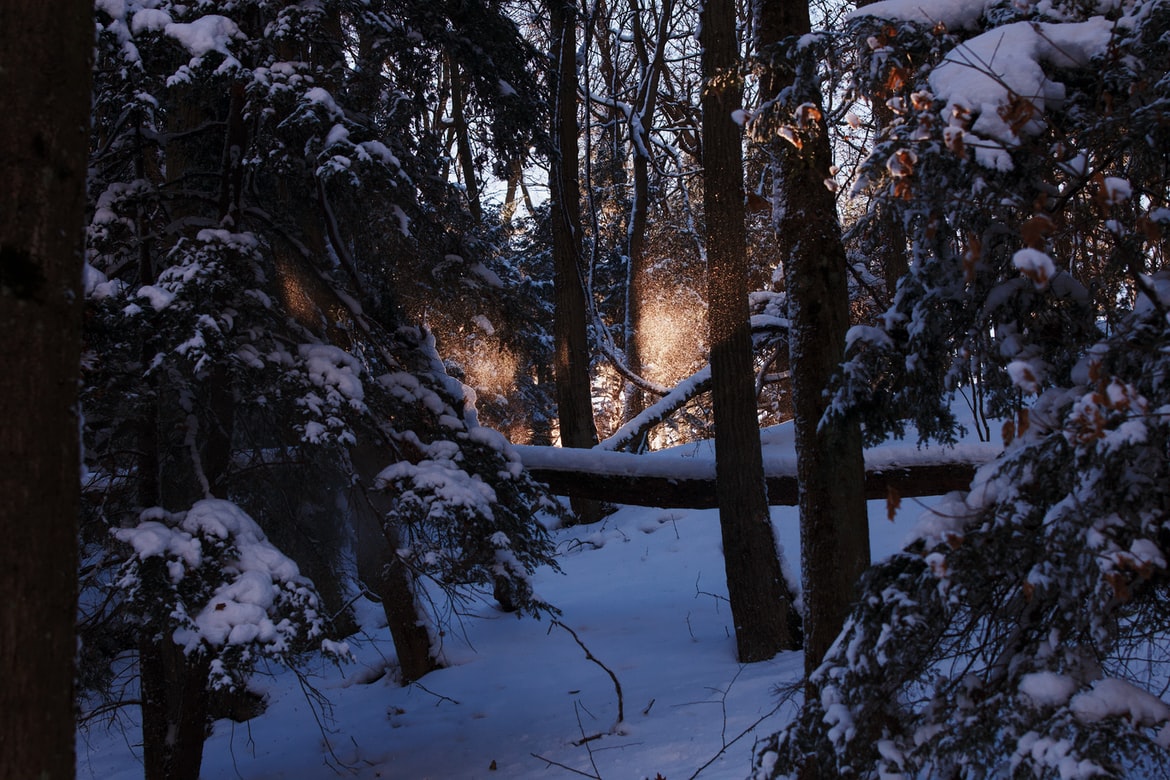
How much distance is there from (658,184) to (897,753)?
1513 cm

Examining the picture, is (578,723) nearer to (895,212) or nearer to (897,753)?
(897,753)

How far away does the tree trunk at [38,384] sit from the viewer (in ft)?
7.95

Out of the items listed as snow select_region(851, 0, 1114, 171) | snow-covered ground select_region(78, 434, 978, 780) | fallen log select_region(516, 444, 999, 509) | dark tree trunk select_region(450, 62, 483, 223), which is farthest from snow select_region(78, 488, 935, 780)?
dark tree trunk select_region(450, 62, 483, 223)

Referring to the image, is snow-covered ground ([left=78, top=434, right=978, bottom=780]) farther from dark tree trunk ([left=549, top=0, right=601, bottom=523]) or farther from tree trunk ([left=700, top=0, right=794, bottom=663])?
dark tree trunk ([left=549, top=0, right=601, bottom=523])

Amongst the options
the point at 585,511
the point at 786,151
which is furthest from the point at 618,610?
the point at 786,151

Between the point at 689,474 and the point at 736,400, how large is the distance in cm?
132

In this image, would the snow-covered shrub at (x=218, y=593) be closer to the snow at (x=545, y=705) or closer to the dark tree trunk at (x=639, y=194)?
Result: the snow at (x=545, y=705)

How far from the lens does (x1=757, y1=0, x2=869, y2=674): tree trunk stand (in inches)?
171

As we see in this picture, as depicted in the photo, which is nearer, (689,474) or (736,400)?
(736,400)

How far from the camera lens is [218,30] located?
5250mm

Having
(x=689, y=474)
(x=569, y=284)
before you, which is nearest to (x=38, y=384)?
(x=689, y=474)

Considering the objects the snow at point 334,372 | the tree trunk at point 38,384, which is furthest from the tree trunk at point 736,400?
the tree trunk at point 38,384

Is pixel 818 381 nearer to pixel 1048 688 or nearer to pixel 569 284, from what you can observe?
pixel 1048 688

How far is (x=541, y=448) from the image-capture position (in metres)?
9.02
